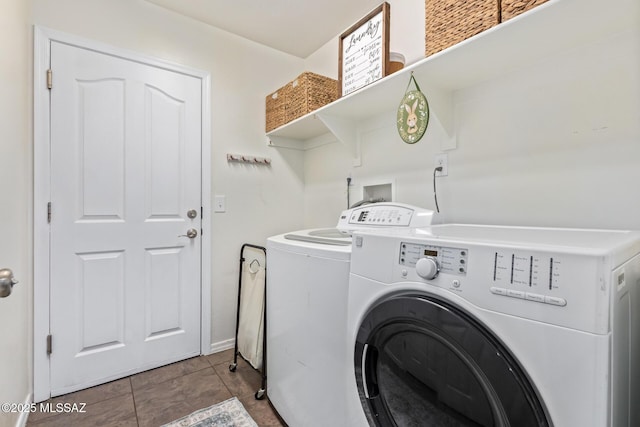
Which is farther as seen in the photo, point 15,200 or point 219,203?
point 219,203

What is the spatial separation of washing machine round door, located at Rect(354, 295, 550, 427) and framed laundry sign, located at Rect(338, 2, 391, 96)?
1150mm

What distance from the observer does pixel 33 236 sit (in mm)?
1576

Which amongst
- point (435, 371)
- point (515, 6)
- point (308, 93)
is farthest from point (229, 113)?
point (435, 371)

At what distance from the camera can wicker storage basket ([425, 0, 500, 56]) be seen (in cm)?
103

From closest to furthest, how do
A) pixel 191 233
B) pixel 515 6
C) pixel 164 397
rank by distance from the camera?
pixel 515 6, pixel 164 397, pixel 191 233

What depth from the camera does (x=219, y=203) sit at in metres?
2.17

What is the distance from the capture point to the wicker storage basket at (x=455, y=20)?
3.37 feet

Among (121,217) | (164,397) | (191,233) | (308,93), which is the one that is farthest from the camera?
(191,233)

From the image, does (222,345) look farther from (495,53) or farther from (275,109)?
(495,53)

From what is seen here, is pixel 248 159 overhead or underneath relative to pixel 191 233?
overhead

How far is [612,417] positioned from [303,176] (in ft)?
7.50

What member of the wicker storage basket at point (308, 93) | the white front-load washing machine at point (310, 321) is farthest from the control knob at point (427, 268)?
the wicker storage basket at point (308, 93)

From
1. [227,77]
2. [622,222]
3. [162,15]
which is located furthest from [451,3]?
[162,15]

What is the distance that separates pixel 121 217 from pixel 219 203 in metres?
0.61
